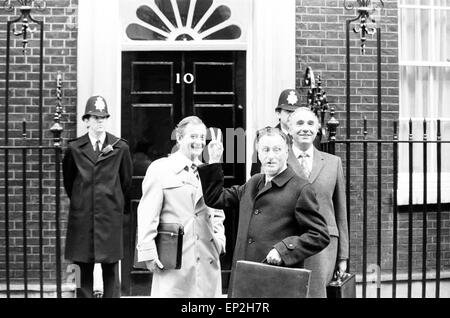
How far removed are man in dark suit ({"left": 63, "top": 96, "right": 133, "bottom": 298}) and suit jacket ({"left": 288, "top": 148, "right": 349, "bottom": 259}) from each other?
1.74 m

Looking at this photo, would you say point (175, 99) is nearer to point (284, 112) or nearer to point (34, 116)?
point (34, 116)

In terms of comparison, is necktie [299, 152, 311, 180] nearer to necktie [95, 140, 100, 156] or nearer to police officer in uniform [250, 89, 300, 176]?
police officer in uniform [250, 89, 300, 176]

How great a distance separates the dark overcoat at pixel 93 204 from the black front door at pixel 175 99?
1540mm

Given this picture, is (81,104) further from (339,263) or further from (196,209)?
(339,263)

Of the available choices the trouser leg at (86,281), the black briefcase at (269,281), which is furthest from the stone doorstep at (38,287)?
the black briefcase at (269,281)

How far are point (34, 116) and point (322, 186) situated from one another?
3.51 metres

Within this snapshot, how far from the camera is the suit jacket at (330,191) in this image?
500 centimetres

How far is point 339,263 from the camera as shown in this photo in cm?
511

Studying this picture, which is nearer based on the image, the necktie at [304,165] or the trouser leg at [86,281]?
the necktie at [304,165]

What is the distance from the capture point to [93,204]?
Result: 19.5ft

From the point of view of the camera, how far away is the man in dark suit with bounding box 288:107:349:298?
4.95m

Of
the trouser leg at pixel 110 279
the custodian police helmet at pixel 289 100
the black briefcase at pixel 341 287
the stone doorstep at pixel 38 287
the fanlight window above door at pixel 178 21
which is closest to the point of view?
the black briefcase at pixel 341 287

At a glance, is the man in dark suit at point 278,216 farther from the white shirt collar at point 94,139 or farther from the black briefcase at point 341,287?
the white shirt collar at point 94,139
